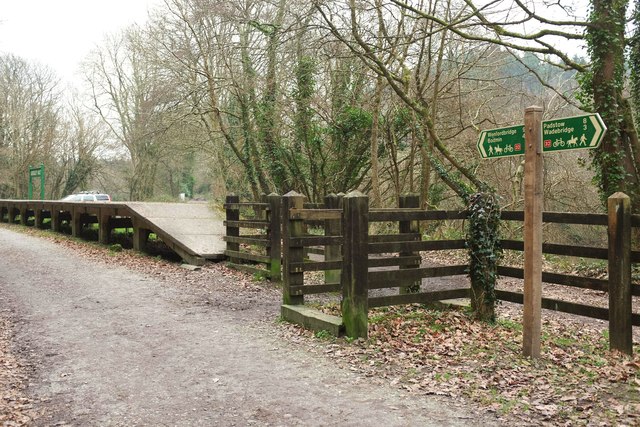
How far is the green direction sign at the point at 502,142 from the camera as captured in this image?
554cm

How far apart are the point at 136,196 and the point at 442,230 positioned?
2569 centimetres

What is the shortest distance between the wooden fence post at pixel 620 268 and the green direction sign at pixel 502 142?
107 centimetres

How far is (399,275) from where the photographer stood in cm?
666

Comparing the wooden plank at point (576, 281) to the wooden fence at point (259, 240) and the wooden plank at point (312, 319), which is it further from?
the wooden fence at point (259, 240)

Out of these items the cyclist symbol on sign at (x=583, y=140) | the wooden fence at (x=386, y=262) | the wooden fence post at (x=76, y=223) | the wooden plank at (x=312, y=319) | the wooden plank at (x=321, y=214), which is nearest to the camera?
the cyclist symbol on sign at (x=583, y=140)

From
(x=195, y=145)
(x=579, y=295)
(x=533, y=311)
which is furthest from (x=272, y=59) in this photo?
(x=533, y=311)

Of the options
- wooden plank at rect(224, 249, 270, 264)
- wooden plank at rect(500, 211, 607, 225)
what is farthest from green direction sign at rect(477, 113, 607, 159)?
wooden plank at rect(224, 249, 270, 264)

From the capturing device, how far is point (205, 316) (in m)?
7.98

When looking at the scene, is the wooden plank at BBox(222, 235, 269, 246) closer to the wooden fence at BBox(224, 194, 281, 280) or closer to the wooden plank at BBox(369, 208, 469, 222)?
the wooden fence at BBox(224, 194, 281, 280)

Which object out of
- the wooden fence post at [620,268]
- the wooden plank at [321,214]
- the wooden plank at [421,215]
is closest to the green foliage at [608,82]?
the wooden plank at [421,215]

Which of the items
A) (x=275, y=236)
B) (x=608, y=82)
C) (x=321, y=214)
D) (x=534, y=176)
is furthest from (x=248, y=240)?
(x=608, y=82)

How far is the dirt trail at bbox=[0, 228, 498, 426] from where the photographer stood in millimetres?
4289

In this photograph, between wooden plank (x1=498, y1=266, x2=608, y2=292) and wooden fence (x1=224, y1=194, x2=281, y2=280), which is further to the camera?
wooden fence (x1=224, y1=194, x2=281, y2=280)

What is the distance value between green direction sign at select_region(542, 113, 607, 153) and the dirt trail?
2.55 metres
